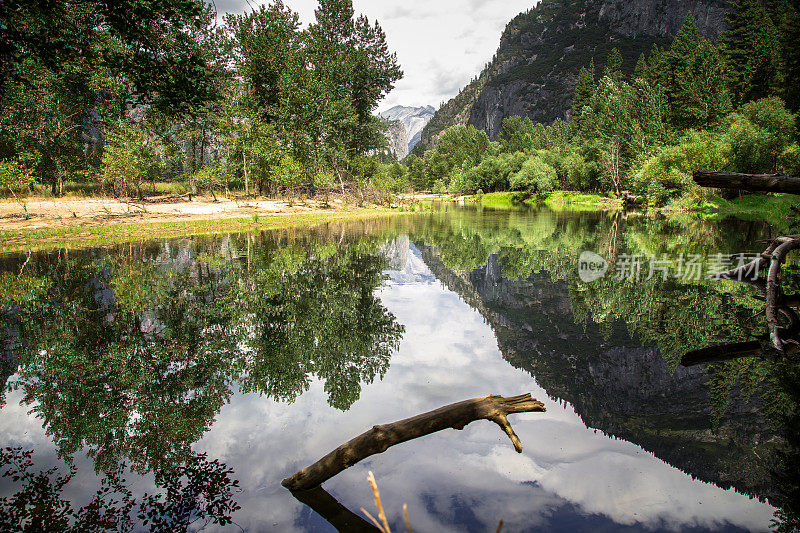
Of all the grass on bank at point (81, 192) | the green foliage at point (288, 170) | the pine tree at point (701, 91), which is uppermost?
the pine tree at point (701, 91)

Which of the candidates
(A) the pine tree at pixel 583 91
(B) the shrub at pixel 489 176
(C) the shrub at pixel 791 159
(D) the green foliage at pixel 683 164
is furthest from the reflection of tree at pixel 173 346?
(A) the pine tree at pixel 583 91

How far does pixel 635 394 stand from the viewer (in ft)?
21.3

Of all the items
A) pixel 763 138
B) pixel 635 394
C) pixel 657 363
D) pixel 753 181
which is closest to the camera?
pixel 753 181

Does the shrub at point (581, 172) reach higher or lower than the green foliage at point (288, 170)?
higher

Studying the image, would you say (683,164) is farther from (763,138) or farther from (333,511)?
(333,511)

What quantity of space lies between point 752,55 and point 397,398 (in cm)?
7438

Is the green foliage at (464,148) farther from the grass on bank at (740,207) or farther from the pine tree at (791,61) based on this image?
the pine tree at (791,61)

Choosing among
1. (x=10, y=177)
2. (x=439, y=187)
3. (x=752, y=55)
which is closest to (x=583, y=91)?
(x=439, y=187)

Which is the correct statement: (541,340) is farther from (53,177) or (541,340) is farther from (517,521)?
(53,177)

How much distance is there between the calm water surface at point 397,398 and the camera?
412 cm

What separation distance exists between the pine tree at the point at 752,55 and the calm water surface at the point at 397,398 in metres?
59.9

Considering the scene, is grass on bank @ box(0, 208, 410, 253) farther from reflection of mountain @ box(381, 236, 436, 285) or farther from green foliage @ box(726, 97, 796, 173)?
green foliage @ box(726, 97, 796, 173)

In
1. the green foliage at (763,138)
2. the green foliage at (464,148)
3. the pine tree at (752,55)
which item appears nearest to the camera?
the green foliage at (763,138)

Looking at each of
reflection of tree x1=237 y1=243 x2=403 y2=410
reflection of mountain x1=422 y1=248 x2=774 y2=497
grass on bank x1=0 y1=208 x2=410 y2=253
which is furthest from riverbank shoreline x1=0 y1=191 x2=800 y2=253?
reflection of tree x1=237 y1=243 x2=403 y2=410
